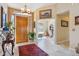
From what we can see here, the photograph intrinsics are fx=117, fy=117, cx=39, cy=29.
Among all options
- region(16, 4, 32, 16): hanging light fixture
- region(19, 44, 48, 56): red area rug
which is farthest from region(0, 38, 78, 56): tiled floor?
region(16, 4, 32, 16): hanging light fixture

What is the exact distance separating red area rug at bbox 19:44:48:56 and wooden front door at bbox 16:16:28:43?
0.34 ft

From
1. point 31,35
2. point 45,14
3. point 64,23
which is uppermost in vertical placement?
point 45,14

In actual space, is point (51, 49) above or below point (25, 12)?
below

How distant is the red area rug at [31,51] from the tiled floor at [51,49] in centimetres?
5

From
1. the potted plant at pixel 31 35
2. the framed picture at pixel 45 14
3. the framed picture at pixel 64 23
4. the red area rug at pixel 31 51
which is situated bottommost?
the red area rug at pixel 31 51

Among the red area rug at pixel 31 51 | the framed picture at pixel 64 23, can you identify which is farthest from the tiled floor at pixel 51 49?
the framed picture at pixel 64 23

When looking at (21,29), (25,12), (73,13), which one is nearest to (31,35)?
(21,29)

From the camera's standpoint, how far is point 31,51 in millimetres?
1669

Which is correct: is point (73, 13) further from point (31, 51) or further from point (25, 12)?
point (31, 51)

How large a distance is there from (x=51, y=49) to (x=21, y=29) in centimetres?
51

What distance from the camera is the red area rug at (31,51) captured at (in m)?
1.66

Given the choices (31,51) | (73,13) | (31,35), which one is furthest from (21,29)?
(73,13)

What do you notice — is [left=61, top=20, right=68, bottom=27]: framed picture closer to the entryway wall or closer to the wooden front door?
the entryway wall

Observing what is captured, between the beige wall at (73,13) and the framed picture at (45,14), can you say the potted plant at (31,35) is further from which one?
the beige wall at (73,13)
